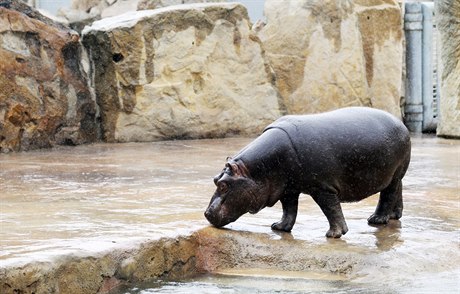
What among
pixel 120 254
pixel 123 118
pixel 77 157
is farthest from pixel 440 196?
pixel 123 118

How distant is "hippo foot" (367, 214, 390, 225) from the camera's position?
17.6 ft

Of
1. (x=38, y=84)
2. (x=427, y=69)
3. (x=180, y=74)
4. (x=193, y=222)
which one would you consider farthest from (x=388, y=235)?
(x=427, y=69)

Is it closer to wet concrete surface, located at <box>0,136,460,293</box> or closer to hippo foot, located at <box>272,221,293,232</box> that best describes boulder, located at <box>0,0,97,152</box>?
wet concrete surface, located at <box>0,136,460,293</box>

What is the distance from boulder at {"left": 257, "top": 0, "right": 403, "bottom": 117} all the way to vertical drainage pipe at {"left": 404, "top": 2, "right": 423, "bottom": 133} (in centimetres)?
74

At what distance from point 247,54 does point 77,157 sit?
10.6ft

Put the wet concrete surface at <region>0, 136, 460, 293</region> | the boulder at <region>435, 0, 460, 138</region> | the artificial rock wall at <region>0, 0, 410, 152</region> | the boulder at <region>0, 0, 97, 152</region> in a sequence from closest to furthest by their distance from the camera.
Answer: the wet concrete surface at <region>0, 136, 460, 293</region> < the boulder at <region>0, 0, 97, 152</region> < the artificial rock wall at <region>0, 0, 410, 152</region> < the boulder at <region>435, 0, 460, 138</region>

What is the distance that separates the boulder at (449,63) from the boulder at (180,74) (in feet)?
6.51

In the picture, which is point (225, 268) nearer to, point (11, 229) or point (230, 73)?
point (11, 229)

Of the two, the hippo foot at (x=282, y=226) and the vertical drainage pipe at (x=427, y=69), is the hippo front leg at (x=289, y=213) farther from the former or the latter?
the vertical drainage pipe at (x=427, y=69)

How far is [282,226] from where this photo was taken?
5.08 metres

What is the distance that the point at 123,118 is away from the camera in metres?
11.0

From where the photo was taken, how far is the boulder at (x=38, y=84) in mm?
9656

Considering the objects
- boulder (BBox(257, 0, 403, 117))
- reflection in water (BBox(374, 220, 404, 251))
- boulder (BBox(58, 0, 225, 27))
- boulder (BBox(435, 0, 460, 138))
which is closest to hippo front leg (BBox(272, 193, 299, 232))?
reflection in water (BBox(374, 220, 404, 251))

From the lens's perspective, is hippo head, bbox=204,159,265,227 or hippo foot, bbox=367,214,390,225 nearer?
hippo head, bbox=204,159,265,227
